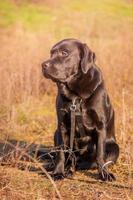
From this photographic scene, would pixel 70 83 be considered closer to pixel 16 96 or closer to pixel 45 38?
pixel 16 96

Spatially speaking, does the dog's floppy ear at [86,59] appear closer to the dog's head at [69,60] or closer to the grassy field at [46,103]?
the dog's head at [69,60]

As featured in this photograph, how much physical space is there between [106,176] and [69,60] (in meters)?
1.14

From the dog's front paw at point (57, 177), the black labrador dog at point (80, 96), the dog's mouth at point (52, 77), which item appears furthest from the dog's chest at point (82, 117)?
the dog's front paw at point (57, 177)

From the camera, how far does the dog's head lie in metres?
5.73

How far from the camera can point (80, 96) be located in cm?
581

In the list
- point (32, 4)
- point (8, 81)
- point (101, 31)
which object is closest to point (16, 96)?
point (8, 81)

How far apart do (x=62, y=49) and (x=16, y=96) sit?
3281mm

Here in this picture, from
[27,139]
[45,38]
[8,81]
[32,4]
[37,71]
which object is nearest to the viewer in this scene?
[27,139]

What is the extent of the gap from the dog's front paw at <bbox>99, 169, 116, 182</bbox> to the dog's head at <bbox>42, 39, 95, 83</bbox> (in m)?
0.93

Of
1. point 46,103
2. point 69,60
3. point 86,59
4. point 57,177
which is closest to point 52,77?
point 69,60

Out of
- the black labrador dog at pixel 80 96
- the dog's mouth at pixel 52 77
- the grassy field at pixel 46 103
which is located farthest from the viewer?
the black labrador dog at pixel 80 96

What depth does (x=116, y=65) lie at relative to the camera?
10.3 m

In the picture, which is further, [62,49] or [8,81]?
[8,81]

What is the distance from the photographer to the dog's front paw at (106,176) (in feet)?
18.9
